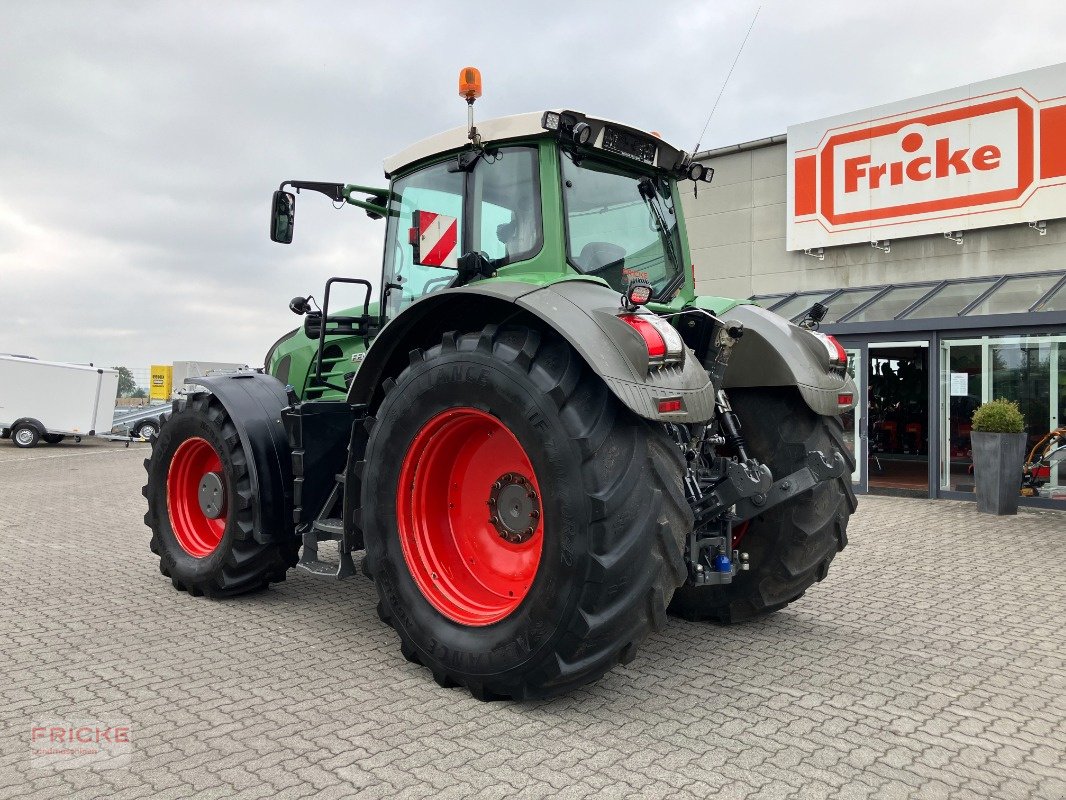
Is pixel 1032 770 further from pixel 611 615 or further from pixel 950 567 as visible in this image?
pixel 950 567

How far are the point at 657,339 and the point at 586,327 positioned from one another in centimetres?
28

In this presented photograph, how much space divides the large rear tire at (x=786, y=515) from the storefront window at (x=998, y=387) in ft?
24.7

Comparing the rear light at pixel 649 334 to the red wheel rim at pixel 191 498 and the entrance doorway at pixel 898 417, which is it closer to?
the red wheel rim at pixel 191 498

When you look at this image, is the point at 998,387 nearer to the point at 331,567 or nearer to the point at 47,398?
the point at 331,567

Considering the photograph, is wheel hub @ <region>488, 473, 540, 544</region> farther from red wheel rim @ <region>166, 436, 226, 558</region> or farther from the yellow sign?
the yellow sign

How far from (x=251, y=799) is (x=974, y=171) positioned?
1325cm

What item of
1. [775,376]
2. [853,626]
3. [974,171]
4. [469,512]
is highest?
[974,171]

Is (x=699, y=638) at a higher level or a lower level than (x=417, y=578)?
lower

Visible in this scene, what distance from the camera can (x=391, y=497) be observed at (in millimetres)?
3805

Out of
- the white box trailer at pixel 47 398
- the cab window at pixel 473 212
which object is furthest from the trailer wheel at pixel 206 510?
the white box trailer at pixel 47 398

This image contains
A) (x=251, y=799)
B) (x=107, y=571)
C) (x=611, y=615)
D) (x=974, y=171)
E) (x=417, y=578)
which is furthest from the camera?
(x=974, y=171)

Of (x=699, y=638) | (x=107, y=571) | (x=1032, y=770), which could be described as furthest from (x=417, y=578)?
(x=107, y=571)

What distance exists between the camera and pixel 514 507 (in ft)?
12.2

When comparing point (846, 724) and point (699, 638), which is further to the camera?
point (699, 638)
